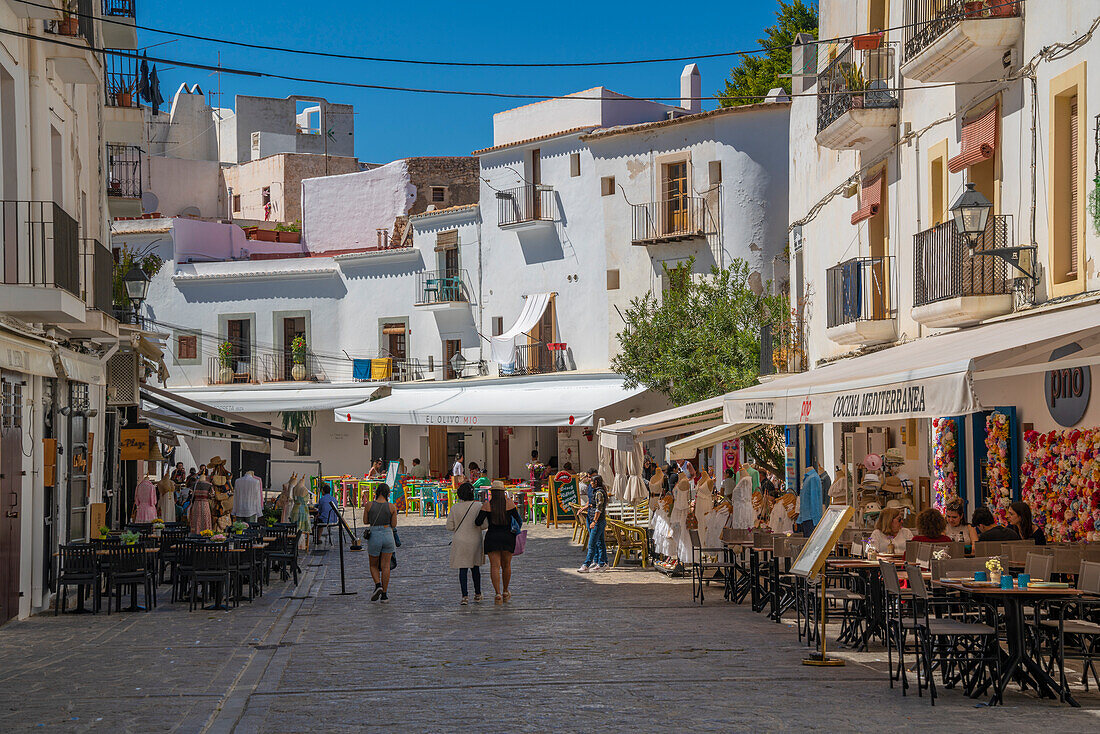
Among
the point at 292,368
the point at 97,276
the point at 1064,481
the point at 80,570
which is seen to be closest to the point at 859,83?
the point at 1064,481

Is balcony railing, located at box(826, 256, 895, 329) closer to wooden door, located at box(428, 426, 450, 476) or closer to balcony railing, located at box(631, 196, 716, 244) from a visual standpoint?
balcony railing, located at box(631, 196, 716, 244)

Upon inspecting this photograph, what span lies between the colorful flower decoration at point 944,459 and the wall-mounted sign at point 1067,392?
2.72 meters

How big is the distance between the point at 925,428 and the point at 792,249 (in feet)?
30.8

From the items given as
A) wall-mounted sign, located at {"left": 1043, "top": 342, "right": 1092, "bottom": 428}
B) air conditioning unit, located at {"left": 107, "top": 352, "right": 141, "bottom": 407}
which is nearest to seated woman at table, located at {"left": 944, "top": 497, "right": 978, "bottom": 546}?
wall-mounted sign, located at {"left": 1043, "top": 342, "right": 1092, "bottom": 428}

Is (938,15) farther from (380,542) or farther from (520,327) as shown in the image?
(520,327)

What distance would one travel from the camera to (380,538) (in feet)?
55.1

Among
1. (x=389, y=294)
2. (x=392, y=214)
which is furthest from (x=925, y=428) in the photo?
(x=392, y=214)

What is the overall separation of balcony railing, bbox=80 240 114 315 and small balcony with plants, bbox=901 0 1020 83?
10.6m

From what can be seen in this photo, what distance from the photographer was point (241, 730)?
8852 mm

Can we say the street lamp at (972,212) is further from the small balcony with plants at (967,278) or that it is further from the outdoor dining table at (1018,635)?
the outdoor dining table at (1018,635)

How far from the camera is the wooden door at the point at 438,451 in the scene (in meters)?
41.9

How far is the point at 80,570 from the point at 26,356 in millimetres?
3000

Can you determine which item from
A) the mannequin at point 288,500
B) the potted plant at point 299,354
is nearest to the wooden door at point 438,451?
the potted plant at point 299,354

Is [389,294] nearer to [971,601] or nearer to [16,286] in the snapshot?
[16,286]
